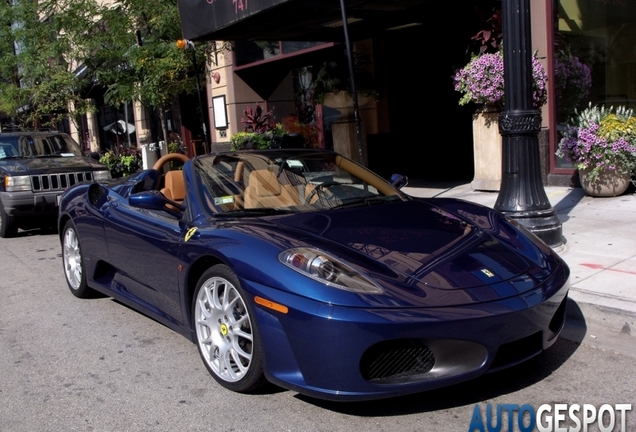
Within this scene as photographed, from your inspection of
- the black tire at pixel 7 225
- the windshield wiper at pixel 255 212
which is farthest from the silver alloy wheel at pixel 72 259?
the black tire at pixel 7 225

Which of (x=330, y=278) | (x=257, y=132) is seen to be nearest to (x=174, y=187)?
(x=330, y=278)

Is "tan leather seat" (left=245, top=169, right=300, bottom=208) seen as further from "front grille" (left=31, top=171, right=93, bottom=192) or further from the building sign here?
"front grille" (left=31, top=171, right=93, bottom=192)

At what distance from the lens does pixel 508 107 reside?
6.04m

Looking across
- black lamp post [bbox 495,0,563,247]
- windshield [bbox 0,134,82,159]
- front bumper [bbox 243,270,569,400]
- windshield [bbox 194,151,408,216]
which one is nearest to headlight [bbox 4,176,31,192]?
windshield [bbox 0,134,82,159]

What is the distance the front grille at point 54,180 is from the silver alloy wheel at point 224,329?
Result: 714cm

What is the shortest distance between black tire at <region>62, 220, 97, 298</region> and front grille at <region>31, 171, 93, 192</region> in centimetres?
426

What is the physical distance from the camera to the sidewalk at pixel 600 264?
4.29m

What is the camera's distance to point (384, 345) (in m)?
3.02

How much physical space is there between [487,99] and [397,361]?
6.95 metres

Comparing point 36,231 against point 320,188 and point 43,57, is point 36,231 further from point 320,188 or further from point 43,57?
point 320,188

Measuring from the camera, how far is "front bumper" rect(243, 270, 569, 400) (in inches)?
117

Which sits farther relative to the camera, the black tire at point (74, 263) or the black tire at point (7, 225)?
the black tire at point (7, 225)

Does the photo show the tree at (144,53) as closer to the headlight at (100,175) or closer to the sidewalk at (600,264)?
the headlight at (100,175)

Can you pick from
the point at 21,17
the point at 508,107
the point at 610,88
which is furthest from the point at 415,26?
the point at 21,17
